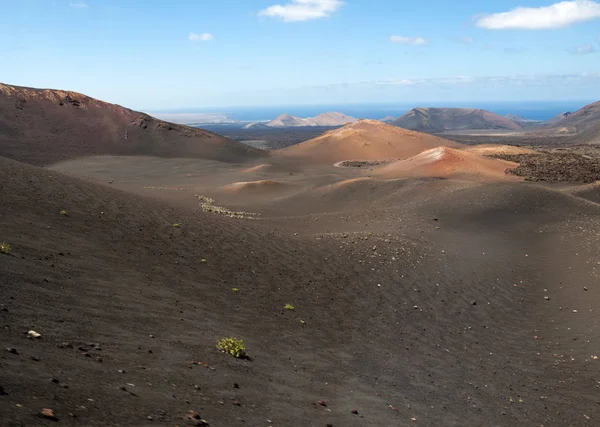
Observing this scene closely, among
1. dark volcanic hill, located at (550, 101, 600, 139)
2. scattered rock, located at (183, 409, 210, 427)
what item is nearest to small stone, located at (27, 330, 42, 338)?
scattered rock, located at (183, 409, 210, 427)

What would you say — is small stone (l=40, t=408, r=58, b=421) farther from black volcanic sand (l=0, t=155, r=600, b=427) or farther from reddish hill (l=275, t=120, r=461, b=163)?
reddish hill (l=275, t=120, r=461, b=163)

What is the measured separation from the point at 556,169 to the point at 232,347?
149 feet

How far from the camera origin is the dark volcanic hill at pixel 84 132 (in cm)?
5781

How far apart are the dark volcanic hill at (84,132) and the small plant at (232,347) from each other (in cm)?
5175

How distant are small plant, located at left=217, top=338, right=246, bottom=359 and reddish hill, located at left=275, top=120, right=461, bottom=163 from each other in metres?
62.0

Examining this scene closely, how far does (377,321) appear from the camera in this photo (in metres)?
12.8

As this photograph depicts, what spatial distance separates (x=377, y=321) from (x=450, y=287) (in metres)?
4.32

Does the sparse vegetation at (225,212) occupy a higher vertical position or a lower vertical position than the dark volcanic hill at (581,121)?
lower

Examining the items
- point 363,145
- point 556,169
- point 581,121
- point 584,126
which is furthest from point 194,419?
point 581,121

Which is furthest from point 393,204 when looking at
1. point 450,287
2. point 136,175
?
point 136,175

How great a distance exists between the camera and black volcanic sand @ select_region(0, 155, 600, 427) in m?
6.76

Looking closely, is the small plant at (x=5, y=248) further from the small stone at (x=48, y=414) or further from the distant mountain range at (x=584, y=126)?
the distant mountain range at (x=584, y=126)

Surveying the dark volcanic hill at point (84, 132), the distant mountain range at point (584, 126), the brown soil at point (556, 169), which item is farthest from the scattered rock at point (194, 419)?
the distant mountain range at point (584, 126)

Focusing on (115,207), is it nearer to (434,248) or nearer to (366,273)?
(366,273)
